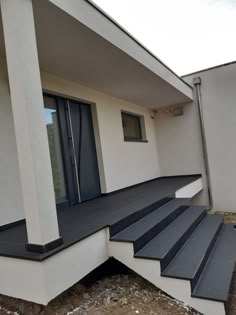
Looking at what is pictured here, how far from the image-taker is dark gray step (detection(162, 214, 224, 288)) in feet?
7.43

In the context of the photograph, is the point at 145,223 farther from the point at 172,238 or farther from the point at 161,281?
the point at 161,281

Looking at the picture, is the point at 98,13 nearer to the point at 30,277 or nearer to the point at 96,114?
the point at 96,114

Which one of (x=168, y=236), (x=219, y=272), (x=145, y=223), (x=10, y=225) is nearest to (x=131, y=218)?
(x=145, y=223)

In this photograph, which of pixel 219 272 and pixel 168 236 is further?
pixel 168 236

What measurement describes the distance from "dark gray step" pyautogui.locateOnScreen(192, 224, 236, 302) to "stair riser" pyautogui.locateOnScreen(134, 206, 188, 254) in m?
0.62

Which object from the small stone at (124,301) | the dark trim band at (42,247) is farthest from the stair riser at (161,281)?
the dark trim band at (42,247)

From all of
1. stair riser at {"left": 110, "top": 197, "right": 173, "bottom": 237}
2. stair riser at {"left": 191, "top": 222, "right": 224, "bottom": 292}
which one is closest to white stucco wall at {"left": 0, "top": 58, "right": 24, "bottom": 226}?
stair riser at {"left": 110, "top": 197, "right": 173, "bottom": 237}

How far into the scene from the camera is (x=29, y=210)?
1.92 metres

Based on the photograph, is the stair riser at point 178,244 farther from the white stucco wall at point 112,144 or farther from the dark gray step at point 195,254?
the white stucco wall at point 112,144


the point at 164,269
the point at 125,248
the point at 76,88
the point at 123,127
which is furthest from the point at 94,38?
the point at 123,127

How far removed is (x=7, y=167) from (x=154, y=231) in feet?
6.16

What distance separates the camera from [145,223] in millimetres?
2967

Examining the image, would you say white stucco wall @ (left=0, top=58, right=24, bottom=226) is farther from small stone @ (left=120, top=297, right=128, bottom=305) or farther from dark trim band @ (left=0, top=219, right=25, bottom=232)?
small stone @ (left=120, top=297, right=128, bottom=305)

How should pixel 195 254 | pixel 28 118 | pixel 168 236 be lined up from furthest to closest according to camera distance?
1. pixel 168 236
2. pixel 195 254
3. pixel 28 118
